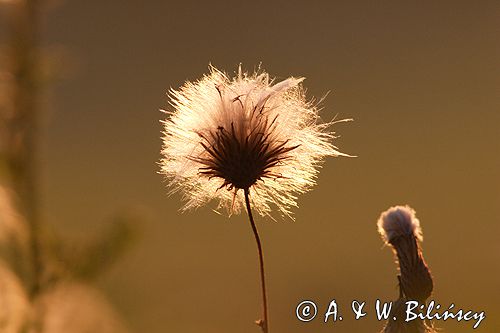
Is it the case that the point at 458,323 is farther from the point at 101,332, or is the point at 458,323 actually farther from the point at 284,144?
the point at 101,332

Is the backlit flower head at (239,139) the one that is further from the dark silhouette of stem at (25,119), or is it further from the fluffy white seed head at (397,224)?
the dark silhouette of stem at (25,119)

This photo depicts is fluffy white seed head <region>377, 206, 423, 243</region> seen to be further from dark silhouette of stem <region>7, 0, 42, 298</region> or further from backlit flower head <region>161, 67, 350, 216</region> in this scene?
dark silhouette of stem <region>7, 0, 42, 298</region>

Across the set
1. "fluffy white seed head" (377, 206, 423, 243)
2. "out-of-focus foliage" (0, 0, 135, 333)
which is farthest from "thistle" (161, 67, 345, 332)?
"out-of-focus foliage" (0, 0, 135, 333)

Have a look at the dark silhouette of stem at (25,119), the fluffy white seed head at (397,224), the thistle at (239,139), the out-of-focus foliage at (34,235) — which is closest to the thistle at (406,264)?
the fluffy white seed head at (397,224)

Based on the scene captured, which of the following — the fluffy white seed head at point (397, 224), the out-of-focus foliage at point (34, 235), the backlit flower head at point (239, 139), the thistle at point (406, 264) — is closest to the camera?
the thistle at point (406, 264)

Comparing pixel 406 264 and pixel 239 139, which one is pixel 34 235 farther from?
pixel 406 264

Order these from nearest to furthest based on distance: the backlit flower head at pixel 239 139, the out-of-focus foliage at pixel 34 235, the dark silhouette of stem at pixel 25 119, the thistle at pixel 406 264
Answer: the thistle at pixel 406 264 < the backlit flower head at pixel 239 139 < the out-of-focus foliage at pixel 34 235 < the dark silhouette of stem at pixel 25 119
